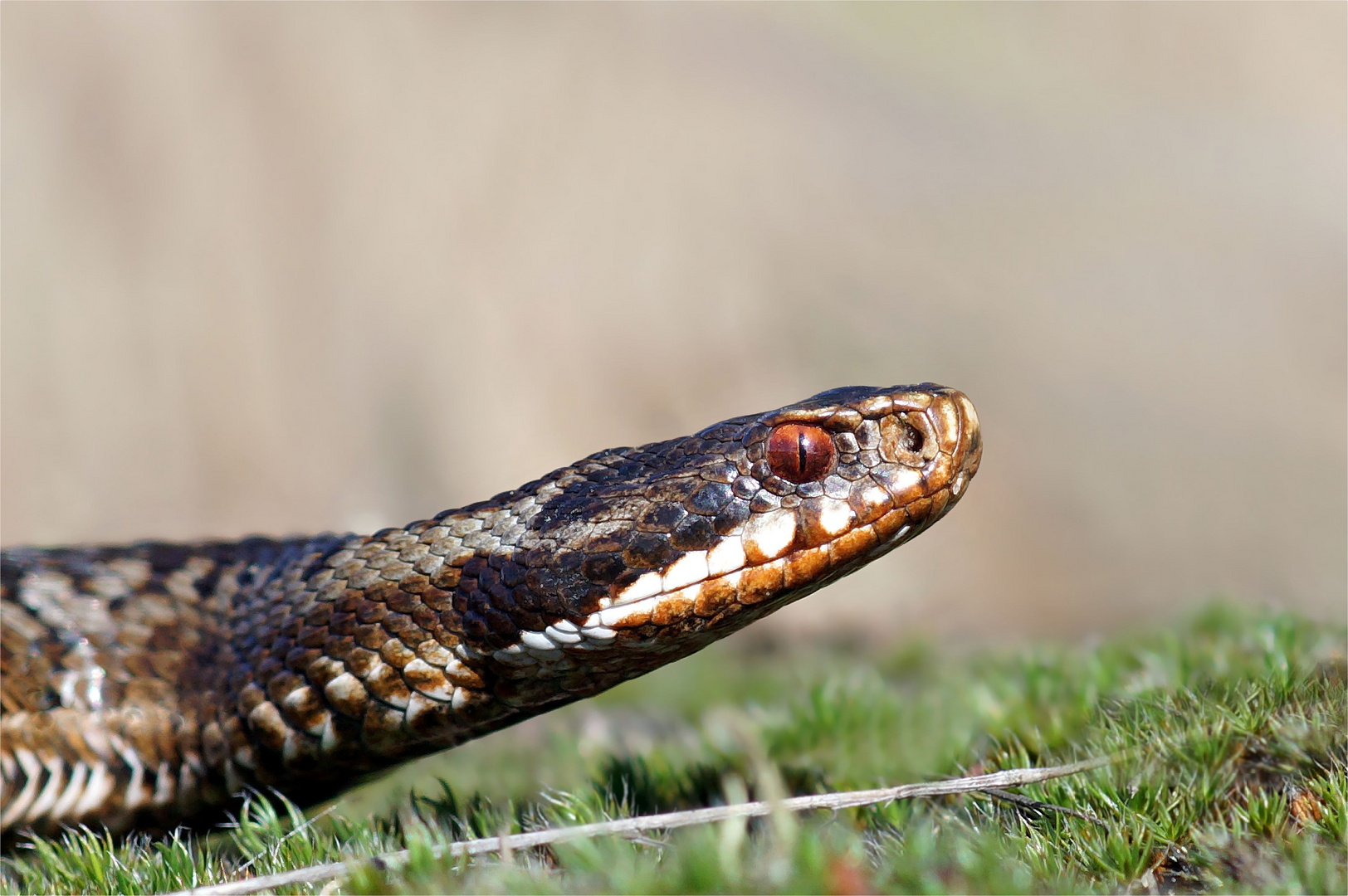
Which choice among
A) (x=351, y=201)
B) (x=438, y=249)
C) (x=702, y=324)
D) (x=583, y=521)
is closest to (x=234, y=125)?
(x=351, y=201)

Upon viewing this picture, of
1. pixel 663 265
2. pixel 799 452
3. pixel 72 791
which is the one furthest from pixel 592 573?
pixel 663 265

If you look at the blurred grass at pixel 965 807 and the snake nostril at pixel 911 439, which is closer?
the blurred grass at pixel 965 807

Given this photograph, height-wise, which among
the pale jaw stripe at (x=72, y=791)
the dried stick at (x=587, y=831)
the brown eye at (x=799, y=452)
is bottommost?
the pale jaw stripe at (x=72, y=791)

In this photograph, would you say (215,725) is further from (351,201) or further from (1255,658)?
(351,201)

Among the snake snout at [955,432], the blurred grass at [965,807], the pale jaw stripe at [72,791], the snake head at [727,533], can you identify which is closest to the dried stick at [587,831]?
the blurred grass at [965,807]

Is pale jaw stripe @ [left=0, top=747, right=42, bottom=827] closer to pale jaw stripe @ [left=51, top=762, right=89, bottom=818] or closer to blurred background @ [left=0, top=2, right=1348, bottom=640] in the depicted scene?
pale jaw stripe @ [left=51, top=762, right=89, bottom=818]

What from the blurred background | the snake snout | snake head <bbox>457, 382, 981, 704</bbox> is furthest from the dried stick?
the blurred background

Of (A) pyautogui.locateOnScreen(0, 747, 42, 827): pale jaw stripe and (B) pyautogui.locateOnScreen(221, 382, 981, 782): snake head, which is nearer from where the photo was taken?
(B) pyautogui.locateOnScreen(221, 382, 981, 782): snake head

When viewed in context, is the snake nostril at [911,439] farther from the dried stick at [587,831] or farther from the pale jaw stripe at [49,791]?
the pale jaw stripe at [49,791]

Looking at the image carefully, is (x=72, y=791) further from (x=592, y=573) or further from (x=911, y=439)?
(x=911, y=439)
